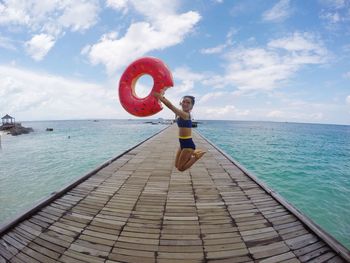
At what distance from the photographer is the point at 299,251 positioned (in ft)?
10.7

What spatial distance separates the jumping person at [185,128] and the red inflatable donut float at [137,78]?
0.65ft

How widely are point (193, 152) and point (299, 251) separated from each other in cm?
237

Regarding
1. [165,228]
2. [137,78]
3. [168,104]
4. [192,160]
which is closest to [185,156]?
[192,160]

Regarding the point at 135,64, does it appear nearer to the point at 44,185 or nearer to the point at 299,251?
the point at 299,251

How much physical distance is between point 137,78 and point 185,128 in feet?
4.33

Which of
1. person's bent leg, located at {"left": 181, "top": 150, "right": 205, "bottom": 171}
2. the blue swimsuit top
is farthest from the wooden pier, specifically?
the blue swimsuit top

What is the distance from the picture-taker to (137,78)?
4766mm

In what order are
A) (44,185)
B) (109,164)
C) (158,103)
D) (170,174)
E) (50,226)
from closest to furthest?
1. (50,226)
2. (158,103)
3. (170,174)
4. (109,164)
5. (44,185)

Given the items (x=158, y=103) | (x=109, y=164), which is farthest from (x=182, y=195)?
(x=109, y=164)

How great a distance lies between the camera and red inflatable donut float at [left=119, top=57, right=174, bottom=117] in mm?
4324

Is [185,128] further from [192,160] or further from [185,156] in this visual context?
[192,160]

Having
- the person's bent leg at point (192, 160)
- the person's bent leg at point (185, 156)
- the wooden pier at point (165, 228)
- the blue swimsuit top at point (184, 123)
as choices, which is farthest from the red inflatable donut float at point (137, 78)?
the wooden pier at point (165, 228)

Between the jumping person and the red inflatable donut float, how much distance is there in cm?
20

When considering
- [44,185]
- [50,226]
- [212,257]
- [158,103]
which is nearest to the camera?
[212,257]
